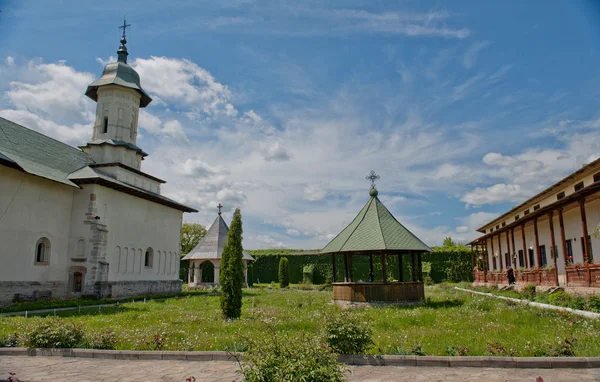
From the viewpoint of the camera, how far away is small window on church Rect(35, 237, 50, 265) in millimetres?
21214

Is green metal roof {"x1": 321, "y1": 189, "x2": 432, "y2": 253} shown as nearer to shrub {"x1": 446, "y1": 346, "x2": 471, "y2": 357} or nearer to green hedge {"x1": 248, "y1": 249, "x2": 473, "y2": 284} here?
shrub {"x1": 446, "y1": 346, "x2": 471, "y2": 357}

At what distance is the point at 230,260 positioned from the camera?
14156 millimetres

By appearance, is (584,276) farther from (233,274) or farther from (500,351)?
(233,274)

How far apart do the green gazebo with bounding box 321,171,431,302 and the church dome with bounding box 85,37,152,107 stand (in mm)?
20650

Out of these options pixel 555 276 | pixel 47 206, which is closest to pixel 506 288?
pixel 555 276

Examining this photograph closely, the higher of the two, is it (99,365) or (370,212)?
(370,212)

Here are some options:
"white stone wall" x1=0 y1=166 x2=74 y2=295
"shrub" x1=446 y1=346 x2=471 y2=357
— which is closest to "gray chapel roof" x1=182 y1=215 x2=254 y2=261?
"white stone wall" x1=0 y1=166 x2=74 y2=295

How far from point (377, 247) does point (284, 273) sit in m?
24.0

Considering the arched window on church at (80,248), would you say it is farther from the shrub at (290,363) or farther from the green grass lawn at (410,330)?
the shrub at (290,363)

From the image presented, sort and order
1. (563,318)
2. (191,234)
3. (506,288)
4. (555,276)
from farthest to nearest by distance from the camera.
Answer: (191,234) < (506,288) < (555,276) < (563,318)

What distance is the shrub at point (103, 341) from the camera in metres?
8.73

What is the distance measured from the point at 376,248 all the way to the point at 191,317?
24.5 ft

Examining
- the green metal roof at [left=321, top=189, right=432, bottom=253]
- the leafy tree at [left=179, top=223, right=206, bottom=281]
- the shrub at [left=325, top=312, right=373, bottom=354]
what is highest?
the leafy tree at [left=179, top=223, right=206, bottom=281]

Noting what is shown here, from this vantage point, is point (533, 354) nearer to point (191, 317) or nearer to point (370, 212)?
point (191, 317)
